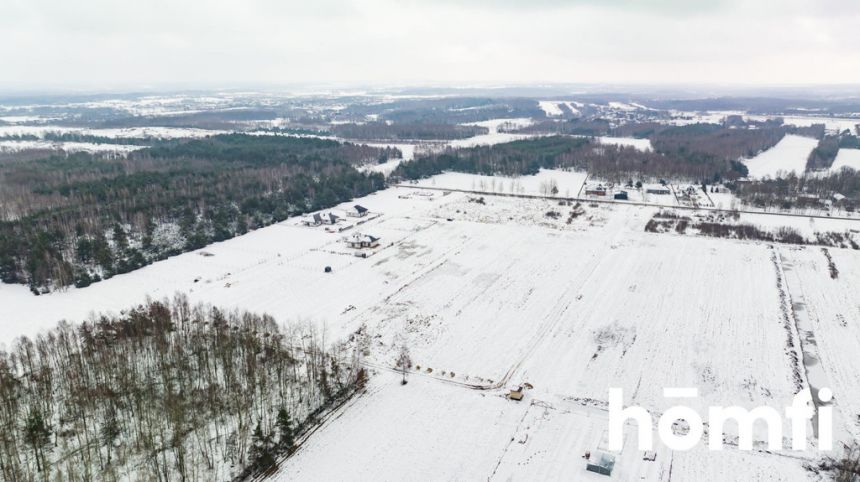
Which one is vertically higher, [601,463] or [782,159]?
[782,159]

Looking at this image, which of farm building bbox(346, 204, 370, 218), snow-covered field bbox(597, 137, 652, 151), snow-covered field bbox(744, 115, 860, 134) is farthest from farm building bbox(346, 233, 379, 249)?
snow-covered field bbox(744, 115, 860, 134)

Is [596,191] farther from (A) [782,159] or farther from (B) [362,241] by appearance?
(A) [782,159]

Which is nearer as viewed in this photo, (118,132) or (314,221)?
(314,221)

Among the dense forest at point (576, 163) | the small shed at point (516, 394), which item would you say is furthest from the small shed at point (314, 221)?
the small shed at point (516, 394)

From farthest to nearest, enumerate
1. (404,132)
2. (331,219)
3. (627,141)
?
(404,132) → (627,141) → (331,219)

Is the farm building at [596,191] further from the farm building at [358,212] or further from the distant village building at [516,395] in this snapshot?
the distant village building at [516,395]

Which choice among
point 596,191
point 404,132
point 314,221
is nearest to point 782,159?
point 596,191

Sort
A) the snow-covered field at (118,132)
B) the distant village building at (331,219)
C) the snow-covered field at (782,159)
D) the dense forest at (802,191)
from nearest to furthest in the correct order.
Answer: the distant village building at (331,219) → the dense forest at (802,191) → the snow-covered field at (782,159) → the snow-covered field at (118,132)
